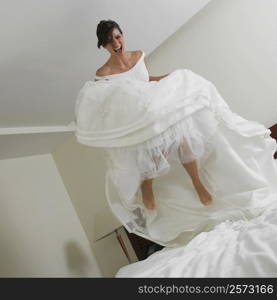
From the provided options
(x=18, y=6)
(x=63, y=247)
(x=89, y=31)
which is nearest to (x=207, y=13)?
(x=89, y=31)

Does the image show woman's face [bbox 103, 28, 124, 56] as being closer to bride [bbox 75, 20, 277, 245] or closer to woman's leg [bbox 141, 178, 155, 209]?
bride [bbox 75, 20, 277, 245]

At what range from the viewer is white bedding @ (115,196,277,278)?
1044mm

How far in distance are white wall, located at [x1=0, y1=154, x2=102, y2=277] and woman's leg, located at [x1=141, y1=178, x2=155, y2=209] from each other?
1.62 metres

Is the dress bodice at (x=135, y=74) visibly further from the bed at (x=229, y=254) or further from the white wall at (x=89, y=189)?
the white wall at (x=89, y=189)

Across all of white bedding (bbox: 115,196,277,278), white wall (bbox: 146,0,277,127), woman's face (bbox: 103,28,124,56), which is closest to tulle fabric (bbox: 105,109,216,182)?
white bedding (bbox: 115,196,277,278)

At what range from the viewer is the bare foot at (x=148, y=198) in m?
1.76

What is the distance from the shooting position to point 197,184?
172cm

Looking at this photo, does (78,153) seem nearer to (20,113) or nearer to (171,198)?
(20,113)

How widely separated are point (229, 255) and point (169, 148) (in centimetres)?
55

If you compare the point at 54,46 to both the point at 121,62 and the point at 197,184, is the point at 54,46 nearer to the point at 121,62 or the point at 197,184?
the point at 121,62

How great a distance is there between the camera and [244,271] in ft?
3.41
